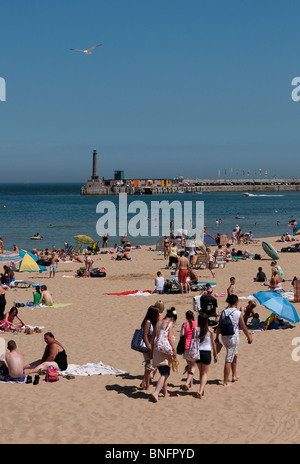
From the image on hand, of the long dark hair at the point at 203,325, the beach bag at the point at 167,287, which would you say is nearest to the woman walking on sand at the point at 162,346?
the long dark hair at the point at 203,325

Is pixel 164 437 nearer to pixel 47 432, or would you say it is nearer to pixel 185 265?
pixel 47 432

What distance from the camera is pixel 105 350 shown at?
10.4 m

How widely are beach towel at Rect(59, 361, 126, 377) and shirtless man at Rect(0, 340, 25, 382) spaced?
0.66 m

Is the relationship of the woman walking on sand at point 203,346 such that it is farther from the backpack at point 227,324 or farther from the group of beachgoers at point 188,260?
the group of beachgoers at point 188,260

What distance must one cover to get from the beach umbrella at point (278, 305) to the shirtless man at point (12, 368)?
4723mm

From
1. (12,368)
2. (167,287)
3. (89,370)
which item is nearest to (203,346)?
(89,370)

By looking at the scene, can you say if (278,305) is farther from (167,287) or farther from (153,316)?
(167,287)

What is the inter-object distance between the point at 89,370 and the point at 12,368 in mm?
1227

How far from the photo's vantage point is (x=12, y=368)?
27.2 ft

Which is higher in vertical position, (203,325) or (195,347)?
(203,325)

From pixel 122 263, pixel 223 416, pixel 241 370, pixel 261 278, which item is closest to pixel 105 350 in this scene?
pixel 241 370

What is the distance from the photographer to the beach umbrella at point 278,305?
10859 millimetres

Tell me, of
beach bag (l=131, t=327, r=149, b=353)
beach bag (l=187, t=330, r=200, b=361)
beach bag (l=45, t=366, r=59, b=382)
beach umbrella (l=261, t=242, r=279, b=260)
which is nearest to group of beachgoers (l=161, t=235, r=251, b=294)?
beach umbrella (l=261, t=242, r=279, b=260)

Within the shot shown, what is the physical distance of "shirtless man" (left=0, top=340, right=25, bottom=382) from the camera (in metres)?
8.30
